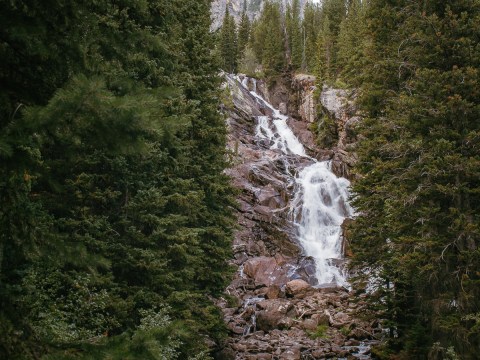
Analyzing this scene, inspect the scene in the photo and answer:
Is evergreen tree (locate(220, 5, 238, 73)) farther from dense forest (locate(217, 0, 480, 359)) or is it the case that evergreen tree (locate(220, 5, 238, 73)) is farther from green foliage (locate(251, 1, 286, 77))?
dense forest (locate(217, 0, 480, 359))

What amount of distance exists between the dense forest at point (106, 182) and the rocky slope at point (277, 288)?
3555mm

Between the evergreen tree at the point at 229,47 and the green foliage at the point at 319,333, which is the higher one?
the evergreen tree at the point at 229,47

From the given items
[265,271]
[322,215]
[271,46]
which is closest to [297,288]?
[265,271]

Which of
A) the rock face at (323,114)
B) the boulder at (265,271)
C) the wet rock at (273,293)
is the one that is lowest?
the wet rock at (273,293)

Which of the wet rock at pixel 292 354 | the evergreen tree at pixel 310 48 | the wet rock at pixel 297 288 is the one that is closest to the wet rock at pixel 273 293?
the wet rock at pixel 297 288

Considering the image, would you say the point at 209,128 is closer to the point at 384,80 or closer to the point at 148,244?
the point at 148,244

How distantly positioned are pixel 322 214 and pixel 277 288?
10376 mm

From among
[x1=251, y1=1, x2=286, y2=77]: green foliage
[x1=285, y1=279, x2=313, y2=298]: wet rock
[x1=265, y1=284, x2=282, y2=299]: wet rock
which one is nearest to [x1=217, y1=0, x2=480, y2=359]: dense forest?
[x1=285, y1=279, x2=313, y2=298]: wet rock

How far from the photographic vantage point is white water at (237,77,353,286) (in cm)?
2741

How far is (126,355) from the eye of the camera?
10.1 feet

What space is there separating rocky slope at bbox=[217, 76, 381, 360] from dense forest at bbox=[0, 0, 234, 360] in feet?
11.7

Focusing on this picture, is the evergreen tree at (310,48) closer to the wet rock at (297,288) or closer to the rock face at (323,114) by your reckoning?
the rock face at (323,114)

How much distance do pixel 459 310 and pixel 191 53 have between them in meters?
12.1

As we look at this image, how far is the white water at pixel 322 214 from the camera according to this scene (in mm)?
27406
